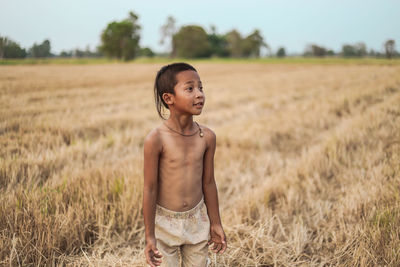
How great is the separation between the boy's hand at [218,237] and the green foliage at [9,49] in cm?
259

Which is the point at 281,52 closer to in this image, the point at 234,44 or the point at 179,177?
the point at 234,44

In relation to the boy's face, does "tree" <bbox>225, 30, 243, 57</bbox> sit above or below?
above

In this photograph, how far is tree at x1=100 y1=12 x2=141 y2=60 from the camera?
35.6 ft

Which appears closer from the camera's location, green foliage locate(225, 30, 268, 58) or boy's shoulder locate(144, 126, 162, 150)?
boy's shoulder locate(144, 126, 162, 150)

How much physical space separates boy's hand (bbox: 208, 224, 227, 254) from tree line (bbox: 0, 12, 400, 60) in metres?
2.59

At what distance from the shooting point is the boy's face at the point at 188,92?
4.93 feet

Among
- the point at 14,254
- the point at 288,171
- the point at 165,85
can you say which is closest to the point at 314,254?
the point at 288,171

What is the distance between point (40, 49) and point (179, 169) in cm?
239

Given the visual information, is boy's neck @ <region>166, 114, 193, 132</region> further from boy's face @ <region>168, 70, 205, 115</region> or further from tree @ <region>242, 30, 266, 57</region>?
tree @ <region>242, 30, 266, 57</region>

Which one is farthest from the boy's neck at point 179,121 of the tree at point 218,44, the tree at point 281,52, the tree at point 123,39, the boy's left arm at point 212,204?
the tree at point 281,52

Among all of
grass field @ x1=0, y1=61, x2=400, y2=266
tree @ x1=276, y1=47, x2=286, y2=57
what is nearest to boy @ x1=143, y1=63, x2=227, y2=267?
grass field @ x1=0, y1=61, x2=400, y2=266

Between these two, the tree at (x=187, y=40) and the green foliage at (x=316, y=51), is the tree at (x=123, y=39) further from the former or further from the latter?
the green foliage at (x=316, y=51)

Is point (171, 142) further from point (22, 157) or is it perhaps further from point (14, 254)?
point (22, 157)

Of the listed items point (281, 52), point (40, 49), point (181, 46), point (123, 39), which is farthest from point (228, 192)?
point (281, 52)
